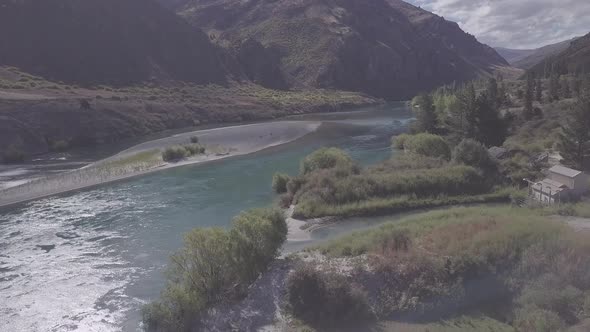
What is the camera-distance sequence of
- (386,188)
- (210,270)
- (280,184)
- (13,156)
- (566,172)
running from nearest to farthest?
1. (210,270)
2. (566,172)
3. (386,188)
4. (280,184)
5. (13,156)

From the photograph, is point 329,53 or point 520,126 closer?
point 520,126

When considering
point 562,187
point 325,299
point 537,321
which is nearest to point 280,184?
point 562,187

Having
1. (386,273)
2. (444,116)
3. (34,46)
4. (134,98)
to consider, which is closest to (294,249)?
(386,273)

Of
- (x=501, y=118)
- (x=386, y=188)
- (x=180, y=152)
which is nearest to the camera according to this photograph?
(x=386, y=188)

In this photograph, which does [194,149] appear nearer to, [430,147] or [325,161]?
[325,161]

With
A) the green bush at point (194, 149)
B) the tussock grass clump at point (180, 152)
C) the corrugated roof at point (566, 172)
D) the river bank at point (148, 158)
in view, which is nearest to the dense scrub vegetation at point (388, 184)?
the corrugated roof at point (566, 172)

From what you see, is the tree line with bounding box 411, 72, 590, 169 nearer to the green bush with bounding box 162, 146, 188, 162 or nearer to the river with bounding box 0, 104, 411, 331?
the river with bounding box 0, 104, 411, 331

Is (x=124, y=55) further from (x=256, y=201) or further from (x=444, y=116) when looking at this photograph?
(x=256, y=201)
